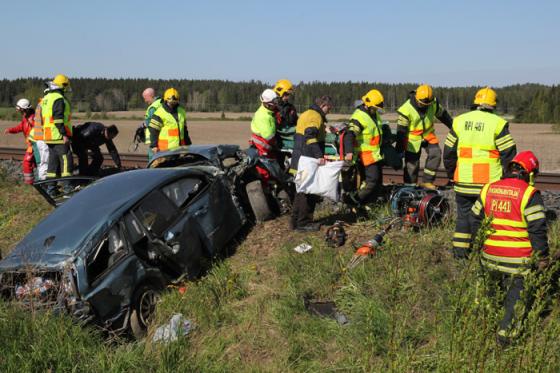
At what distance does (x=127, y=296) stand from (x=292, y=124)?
4597 mm

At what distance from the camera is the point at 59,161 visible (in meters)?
11.0

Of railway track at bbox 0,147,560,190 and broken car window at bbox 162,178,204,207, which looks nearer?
broken car window at bbox 162,178,204,207

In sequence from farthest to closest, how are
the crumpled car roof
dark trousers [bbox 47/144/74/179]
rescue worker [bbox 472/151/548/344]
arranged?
dark trousers [bbox 47/144/74/179] → the crumpled car roof → rescue worker [bbox 472/151/548/344]

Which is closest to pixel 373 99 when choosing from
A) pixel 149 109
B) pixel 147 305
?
pixel 147 305

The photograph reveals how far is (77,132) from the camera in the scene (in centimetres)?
1165

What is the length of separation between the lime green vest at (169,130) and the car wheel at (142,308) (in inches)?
172

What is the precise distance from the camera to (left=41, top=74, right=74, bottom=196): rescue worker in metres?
10.7

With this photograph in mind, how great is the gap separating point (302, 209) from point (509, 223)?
3.24 metres

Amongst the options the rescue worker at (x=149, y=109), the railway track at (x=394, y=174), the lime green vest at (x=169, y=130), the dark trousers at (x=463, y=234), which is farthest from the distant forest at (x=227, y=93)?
the dark trousers at (x=463, y=234)

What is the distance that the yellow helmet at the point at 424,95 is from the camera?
8.64 m

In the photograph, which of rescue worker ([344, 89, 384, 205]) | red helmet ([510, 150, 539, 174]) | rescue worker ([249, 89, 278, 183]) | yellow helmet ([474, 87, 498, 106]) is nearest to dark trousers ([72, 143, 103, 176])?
rescue worker ([249, 89, 278, 183])

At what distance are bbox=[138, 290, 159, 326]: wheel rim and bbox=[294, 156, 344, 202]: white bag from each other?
7.88ft

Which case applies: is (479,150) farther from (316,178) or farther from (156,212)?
(156,212)

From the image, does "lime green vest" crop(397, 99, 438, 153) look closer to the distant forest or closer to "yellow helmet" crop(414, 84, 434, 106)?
"yellow helmet" crop(414, 84, 434, 106)
